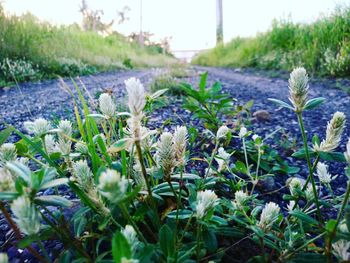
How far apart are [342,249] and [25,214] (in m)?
0.62

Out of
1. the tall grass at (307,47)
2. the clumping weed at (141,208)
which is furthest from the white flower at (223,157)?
the tall grass at (307,47)

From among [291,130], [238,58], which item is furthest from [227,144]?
[238,58]

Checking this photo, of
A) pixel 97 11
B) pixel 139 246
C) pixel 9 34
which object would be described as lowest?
pixel 139 246

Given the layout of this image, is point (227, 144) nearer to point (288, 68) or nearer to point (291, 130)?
point (291, 130)

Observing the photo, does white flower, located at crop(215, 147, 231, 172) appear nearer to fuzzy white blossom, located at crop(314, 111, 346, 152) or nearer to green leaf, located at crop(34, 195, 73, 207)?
fuzzy white blossom, located at crop(314, 111, 346, 152)

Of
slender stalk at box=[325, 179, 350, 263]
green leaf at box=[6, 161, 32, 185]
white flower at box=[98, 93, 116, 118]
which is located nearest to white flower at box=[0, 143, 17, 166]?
green leaf at box=[6, 161, 32, 185]

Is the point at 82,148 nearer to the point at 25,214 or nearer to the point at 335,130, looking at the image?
the point at 25,214

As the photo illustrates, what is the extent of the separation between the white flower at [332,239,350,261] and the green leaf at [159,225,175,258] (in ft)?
1.14

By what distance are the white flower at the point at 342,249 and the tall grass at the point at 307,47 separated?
3875 mm

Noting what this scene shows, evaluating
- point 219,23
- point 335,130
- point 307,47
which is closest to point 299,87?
point 335,130

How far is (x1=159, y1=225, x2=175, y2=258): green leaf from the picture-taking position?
65 cm

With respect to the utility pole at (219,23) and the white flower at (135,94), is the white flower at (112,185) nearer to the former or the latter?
the white flower at (135,94)

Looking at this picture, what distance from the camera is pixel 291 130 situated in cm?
204

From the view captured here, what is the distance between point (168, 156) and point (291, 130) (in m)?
1.56
